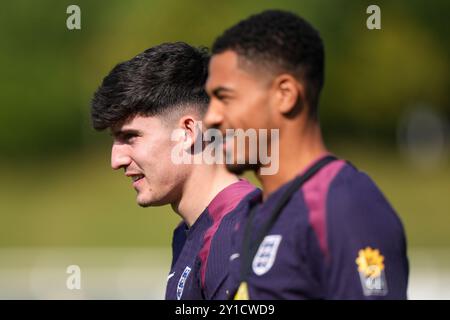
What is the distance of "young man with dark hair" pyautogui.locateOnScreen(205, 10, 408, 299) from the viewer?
8.86 feet

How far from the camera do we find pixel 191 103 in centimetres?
434

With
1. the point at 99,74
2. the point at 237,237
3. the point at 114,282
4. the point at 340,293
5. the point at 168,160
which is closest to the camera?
the point at 340,293

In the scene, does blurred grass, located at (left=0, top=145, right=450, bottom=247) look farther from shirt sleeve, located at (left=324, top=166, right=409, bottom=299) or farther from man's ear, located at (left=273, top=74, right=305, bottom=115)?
shirt sleeve, located at (left=324, top=166, right=409, bottom=299)

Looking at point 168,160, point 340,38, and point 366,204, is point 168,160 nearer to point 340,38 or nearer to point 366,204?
point 366,204

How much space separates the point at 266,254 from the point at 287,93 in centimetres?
48

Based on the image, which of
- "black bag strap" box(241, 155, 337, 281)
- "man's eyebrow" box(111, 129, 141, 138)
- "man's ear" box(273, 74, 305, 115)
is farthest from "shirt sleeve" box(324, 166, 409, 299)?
"man's eyebrow" box(111, 129, 141, 138)

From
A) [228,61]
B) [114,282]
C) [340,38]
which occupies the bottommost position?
[114,282]

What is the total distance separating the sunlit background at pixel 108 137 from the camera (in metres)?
17.7

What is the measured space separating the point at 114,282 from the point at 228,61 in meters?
10.4

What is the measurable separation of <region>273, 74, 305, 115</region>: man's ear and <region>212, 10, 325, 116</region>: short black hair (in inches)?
1.0

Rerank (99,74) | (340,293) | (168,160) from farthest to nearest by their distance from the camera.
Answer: (99,74), (168,160), (340,293)

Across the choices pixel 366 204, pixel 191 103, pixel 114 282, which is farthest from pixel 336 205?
pixel 114 282

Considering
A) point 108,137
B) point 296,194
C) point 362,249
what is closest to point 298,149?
point 296,194

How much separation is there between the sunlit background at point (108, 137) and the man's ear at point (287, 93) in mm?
14044
